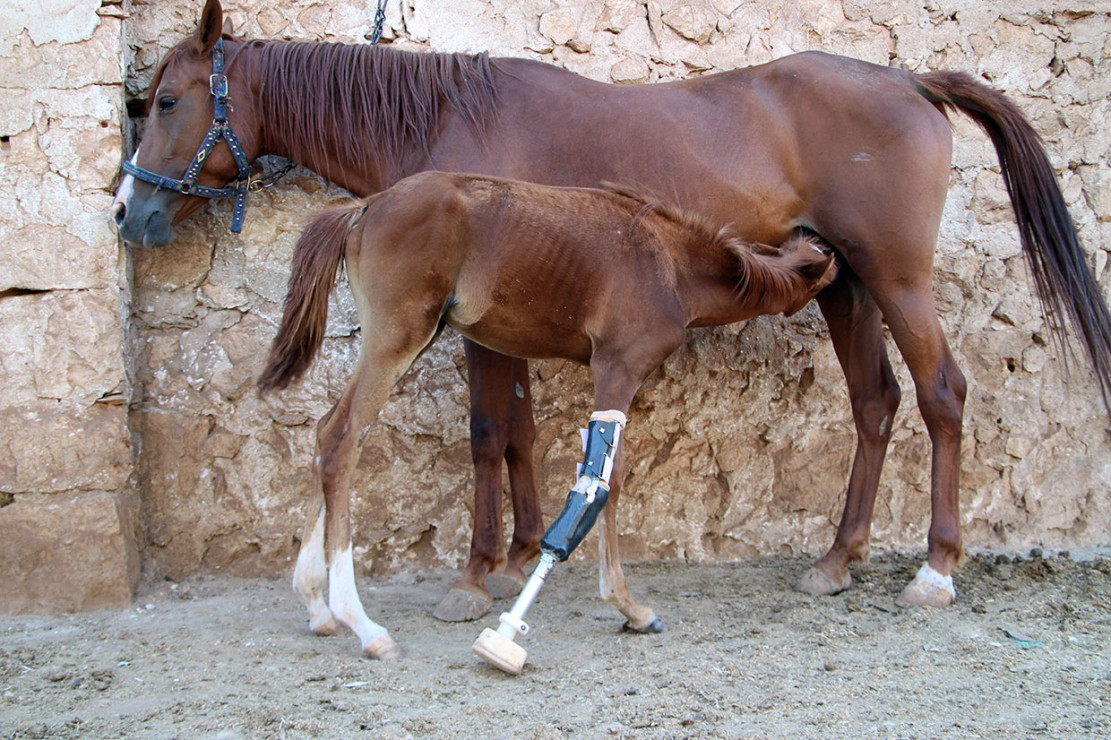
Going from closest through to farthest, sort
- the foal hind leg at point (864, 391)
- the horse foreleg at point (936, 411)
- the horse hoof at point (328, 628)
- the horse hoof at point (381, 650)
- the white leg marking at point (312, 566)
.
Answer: the horse hoof at point (381, 650) → the white leg marking at point (312, 566) → the horse hoof at point (328, 628) → the horse foreleg at point (936, 411) → the foal hind leg at point (864, 391)

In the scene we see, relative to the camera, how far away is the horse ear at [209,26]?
3.74 meters

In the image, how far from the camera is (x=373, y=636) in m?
3.04

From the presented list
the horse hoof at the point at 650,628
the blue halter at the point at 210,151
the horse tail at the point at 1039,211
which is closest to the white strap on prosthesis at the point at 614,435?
the horse hoof at the point at 650,628

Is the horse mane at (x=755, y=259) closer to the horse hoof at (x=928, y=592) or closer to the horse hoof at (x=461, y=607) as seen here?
the horse hoof at (x=928, y=592)

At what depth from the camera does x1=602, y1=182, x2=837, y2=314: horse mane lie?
3.28m

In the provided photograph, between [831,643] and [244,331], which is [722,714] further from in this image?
[244,331]

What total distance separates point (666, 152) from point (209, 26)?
1.94 m

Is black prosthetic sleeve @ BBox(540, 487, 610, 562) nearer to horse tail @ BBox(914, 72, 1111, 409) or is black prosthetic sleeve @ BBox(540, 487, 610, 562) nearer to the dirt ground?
the dirt ground

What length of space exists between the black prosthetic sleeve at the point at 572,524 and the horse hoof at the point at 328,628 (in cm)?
94

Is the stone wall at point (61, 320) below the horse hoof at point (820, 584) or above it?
above

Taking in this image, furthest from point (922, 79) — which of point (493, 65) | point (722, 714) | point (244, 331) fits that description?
point (244, 331)

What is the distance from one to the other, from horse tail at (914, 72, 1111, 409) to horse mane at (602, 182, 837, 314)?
1.21 metres

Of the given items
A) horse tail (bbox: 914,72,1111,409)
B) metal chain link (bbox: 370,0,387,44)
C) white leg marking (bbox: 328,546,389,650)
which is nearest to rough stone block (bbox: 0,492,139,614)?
white leg marking (bbox: 328,546,389,650)

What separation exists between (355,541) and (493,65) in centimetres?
221
